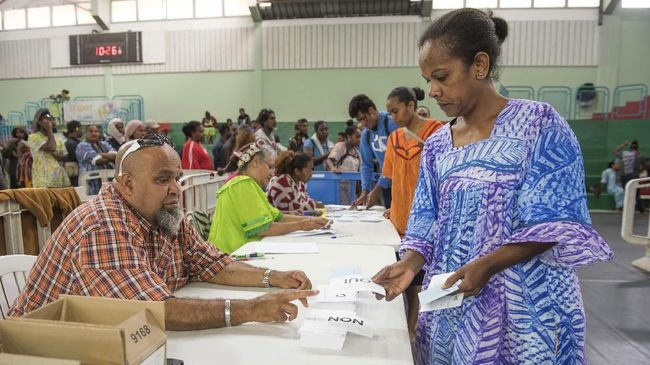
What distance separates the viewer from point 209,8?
1104 cm

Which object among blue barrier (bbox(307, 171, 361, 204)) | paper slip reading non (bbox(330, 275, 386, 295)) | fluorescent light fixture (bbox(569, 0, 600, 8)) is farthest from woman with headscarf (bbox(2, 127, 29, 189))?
fluorescent light fixture (bbox(569, 0, 600, 8))

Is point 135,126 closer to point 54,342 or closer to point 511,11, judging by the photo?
point 54,342

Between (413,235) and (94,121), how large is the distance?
11934 mm

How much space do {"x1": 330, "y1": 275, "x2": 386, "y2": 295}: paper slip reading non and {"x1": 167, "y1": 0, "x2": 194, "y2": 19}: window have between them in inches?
433

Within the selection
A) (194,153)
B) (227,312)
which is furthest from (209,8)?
(227,312)

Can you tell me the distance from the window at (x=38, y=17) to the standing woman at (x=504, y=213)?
1369 centimetres

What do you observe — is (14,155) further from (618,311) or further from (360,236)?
(618,311)

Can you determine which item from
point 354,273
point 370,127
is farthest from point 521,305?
point 370,127

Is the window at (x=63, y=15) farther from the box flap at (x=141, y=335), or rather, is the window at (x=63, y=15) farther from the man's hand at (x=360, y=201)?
the box flap at (x=141, y=335)

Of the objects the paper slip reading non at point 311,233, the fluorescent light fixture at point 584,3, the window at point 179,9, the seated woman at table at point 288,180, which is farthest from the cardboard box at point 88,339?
the fluorescent light fixture at point 584,3

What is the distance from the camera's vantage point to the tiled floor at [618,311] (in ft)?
9.23

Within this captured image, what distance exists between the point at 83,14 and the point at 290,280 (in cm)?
1256

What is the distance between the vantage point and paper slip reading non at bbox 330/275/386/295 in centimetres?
141

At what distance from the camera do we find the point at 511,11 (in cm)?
1020
